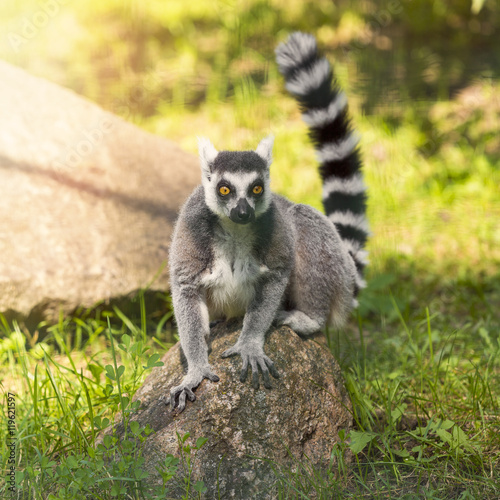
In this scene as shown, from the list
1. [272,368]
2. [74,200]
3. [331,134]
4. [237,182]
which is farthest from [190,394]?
[74,200]

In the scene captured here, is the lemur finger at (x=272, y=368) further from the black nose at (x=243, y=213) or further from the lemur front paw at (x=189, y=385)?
the black nose at (x=243, y=213)

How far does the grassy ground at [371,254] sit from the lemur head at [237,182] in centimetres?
88

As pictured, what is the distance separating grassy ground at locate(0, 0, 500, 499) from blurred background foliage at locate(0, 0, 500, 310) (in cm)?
3

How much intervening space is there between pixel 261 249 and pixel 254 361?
58 centimetres

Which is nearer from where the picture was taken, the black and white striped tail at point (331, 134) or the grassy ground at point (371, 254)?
the grassy ground at point (371, 254)

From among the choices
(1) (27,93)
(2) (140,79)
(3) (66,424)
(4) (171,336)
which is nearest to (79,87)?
(2) (140,79)

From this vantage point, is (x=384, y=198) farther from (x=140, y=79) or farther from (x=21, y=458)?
(x=21, y=458)

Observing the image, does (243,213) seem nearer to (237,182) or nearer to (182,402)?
(237,182)

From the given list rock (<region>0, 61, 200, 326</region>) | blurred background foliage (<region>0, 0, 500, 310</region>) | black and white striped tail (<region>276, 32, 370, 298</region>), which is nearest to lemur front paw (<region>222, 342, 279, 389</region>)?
black and white striped tail (<region>276, 32, 370, 298</region>)

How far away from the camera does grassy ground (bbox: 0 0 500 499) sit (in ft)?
8.89

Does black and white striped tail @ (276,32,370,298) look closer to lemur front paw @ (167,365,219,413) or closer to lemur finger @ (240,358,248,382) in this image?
lemur finger @ (240,358,248,382)

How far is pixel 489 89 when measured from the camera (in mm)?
7969

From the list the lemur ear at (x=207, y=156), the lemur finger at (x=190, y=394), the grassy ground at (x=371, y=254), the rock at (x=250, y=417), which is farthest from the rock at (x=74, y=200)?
the lemur finger at (x=190, y=394)

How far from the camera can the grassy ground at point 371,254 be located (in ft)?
8.89
